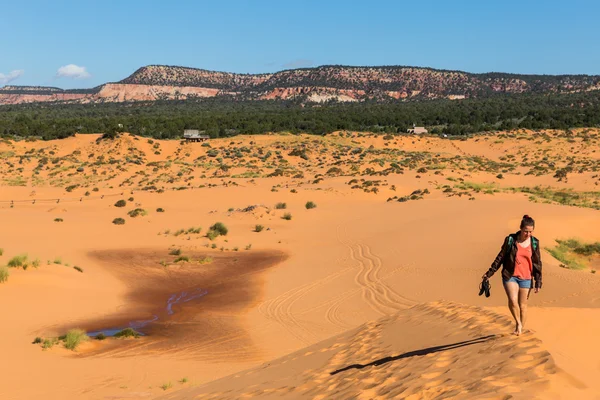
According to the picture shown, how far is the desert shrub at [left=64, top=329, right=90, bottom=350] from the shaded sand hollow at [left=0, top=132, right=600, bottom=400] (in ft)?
0.59

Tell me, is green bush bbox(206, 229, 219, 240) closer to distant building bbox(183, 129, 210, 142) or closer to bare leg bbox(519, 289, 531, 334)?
bare leg bbox(519, 289, 531, 334)

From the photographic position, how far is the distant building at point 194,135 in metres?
67.7

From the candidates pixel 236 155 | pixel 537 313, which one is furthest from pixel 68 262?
pixel 236 155

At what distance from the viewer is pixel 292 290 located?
18.0 meters

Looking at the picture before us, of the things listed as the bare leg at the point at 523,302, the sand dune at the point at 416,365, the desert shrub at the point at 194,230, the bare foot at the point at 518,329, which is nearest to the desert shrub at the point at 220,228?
the desert shrub at the point at 194,230

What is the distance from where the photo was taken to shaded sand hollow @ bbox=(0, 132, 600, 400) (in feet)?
25.7

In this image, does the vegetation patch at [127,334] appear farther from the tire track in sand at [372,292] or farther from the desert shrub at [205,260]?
the desert shrub at [205,260]

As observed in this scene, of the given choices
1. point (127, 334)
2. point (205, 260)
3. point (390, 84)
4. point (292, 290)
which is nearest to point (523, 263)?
point (127, 334)

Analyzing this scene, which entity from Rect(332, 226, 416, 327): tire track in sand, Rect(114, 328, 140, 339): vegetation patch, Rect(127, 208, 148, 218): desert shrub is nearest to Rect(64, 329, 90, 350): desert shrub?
Rect(114, 328, 140, 339): vegetation patch

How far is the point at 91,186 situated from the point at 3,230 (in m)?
18.3

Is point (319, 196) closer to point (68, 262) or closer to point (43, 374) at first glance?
point (68, 262)

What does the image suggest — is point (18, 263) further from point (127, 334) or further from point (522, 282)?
point (522, 282)

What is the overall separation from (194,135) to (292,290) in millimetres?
54024

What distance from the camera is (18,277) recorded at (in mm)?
17172
